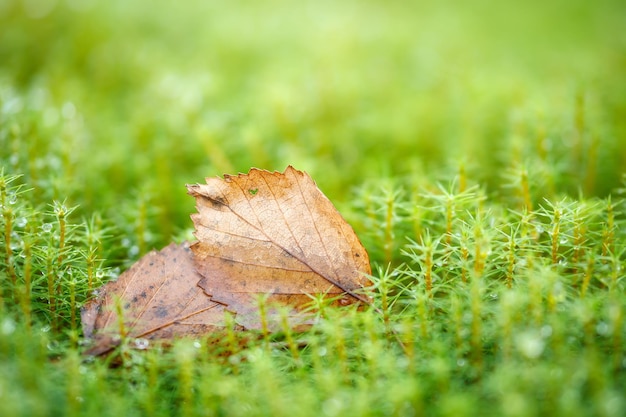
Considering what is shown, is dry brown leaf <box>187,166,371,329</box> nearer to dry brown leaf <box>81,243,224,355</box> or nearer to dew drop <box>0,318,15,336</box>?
dry brown leaf <box>81,243,224,355</box>

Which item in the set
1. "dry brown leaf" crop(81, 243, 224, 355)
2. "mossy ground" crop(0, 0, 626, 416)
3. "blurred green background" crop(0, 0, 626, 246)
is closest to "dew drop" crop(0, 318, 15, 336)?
"mossy ground" crop(0, 0, 626, 416)

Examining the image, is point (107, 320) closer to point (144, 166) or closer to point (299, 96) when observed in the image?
point (144, 166)

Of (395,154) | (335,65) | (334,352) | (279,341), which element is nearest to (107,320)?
(279,341)

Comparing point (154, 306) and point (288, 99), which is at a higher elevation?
point (288, 99)

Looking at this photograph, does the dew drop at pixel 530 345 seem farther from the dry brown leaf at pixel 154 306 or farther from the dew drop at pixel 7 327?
the dew drop at pixel 7 327

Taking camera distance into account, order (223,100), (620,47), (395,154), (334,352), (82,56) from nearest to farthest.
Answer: (334,352) < (395,154) < (223,100) < (82,56) < (620,47)

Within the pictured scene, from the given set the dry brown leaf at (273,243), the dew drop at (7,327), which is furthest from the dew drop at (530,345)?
the dew drop at (7,327)

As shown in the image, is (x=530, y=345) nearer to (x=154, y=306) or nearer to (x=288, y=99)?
(x=154, y=306)

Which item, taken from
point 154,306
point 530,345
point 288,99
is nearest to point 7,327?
point 154,306
